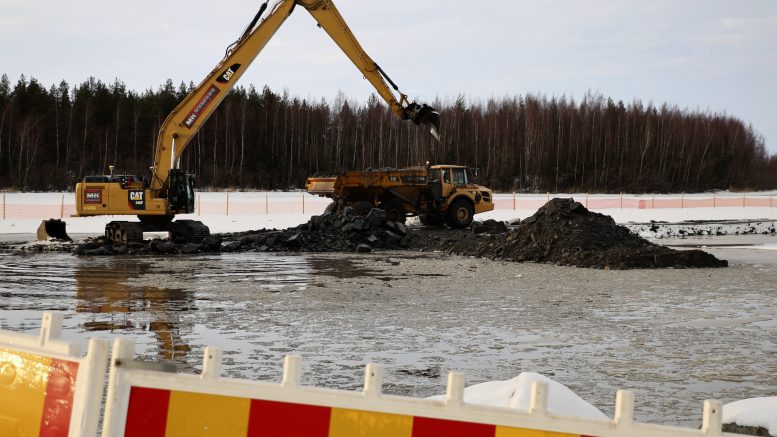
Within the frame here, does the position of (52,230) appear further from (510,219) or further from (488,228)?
(510,219)

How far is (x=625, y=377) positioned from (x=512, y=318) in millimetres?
3585

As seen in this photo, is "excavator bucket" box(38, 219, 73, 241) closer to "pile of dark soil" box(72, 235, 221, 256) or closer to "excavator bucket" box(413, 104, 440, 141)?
"pile of dark soil" box(72, 235, 221, 256)

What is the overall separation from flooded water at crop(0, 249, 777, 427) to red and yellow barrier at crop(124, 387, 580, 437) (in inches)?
165

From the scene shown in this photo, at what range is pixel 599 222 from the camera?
22.0 metres

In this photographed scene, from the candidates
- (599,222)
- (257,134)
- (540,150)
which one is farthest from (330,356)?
(540,150)

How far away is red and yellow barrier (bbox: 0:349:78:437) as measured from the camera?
2.56 metres

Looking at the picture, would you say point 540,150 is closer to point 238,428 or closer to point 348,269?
point 348,269

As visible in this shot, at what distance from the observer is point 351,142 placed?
85.6 meters

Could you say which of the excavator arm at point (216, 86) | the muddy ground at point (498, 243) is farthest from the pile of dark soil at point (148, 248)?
the excavator arm at point (216, 86)

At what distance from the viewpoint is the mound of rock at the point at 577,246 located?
746 inches

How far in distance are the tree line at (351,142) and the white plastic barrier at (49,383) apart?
66184mm

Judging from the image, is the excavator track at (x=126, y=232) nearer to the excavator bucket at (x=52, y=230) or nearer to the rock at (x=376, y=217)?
the excavator bucket at (x=52, y=230)

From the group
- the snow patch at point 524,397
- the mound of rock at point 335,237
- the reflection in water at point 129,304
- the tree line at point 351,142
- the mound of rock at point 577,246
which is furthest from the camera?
the tree line at point 351,142

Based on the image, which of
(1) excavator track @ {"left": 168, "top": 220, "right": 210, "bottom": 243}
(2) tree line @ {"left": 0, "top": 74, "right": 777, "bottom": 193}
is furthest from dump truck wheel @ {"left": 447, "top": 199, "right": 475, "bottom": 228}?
(2) tree line @ {"left": 0, "top": 74, "right": 777, "bottom": 193}
